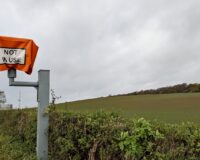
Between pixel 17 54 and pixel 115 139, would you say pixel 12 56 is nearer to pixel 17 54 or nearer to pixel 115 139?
pixel 17 54

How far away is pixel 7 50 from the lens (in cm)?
774

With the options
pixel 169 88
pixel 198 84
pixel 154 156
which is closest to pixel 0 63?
pixel 154 156

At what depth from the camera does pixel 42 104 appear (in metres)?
7.73

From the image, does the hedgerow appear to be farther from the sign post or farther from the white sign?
the white sign

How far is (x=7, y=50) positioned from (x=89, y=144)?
118 inches

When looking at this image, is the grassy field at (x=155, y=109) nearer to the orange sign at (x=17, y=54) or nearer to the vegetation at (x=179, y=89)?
the orange sign at (x=17, y=54)

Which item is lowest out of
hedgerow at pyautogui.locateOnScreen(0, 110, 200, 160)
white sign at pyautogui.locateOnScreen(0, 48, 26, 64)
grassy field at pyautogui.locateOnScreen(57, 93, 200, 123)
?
hedgerow at pyautogui.locateOnScreen(0, 110, 200, 160)

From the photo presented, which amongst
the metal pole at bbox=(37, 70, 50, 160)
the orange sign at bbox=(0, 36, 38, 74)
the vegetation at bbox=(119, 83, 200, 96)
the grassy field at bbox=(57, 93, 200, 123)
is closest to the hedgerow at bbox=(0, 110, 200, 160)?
the metal pole at bbox=(37, 70, 50, 160)

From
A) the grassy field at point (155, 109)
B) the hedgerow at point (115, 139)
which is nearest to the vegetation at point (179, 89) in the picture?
the grassy field at point (155, 109)

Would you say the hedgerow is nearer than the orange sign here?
Yes

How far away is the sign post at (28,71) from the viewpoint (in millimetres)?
7660

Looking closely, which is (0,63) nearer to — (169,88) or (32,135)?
(32,135)

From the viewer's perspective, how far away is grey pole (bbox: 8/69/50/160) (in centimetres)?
764

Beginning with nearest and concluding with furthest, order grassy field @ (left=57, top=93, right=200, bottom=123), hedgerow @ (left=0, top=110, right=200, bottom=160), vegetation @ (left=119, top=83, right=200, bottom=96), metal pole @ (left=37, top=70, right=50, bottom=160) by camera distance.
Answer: hedgerow @ (left=0, top=110, right=200, bottom=160), metal pole @ (left=37, top=70, right=50, bottom=160), grassy field @ (left=57, top=93, right=200, bottom=123), vegetation @ (left=119, top=83, right=200, bottom=96)
